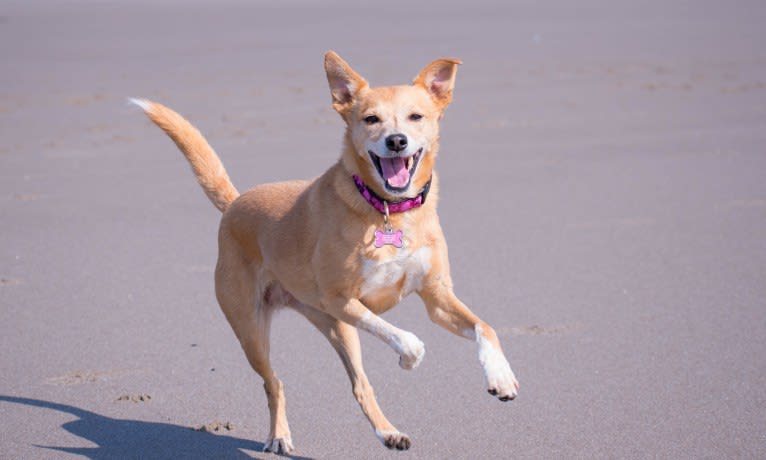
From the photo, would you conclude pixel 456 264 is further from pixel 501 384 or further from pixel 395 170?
pixel 501 384

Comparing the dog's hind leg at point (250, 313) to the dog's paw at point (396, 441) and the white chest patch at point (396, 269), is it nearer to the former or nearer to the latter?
the dog's paw at point (396, 441)

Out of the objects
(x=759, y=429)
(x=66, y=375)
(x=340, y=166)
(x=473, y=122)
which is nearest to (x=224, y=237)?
(x=340, y=166)

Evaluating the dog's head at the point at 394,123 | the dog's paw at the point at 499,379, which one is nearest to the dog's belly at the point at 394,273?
the dog's head at the point at 394,123

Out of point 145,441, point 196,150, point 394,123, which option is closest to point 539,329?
point 394,123

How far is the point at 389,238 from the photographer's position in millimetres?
4891

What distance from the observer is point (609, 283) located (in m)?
7.44

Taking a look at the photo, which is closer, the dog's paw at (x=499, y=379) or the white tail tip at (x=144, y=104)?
the dog's paw at (x=499, y=379)

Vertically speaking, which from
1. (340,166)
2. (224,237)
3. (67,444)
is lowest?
(67,444)

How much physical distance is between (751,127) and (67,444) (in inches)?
391

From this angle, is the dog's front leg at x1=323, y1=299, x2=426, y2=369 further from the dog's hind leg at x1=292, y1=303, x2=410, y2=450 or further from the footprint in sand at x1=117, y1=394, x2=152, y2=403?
the footprint in sand at x1=117, y1=394, x2=152, y2=403

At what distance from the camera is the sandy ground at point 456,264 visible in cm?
532

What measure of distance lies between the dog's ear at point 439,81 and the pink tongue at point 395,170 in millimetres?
459

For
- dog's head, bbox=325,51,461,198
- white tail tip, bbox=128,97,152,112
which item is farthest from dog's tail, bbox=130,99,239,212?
dog's head, bbox=325,51,461,198

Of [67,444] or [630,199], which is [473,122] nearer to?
[630,199]
